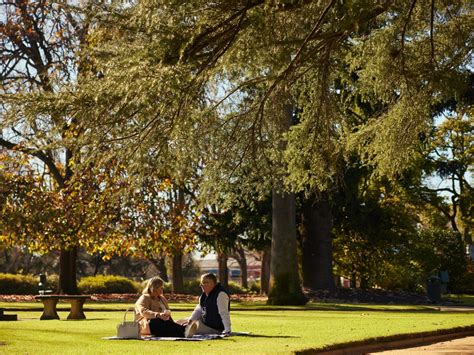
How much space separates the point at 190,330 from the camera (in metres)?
14.2

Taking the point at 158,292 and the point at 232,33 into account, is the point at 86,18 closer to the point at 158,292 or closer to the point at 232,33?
the point at 232,33

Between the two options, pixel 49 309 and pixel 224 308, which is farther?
pixel 49 309

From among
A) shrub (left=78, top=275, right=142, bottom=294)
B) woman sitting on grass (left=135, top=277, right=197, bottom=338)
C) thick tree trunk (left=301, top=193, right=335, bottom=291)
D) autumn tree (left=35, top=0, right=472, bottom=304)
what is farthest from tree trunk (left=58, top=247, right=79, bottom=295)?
woman sitting on grass (left=135, top=277, right=197, bottom=338)

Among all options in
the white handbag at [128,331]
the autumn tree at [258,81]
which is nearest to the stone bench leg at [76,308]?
the autumn tree at [258,81]

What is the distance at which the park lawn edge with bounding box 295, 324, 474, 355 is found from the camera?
1259 centimetres

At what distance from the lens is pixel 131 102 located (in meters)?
12.0

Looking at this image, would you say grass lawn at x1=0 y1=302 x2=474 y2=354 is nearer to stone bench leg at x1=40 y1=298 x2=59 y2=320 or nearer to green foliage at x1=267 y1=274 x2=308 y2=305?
stone bench leg at x1=40 y1=298 x2=59 y2=320

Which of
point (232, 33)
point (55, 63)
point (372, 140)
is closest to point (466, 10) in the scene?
point (372, 140)

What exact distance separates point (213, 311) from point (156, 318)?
3.15 feet

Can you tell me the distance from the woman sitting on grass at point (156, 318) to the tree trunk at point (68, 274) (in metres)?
21.9

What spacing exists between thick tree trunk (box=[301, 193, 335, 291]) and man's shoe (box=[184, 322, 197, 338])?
2266cm

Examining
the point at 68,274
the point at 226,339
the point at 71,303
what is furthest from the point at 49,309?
the point at 68,274

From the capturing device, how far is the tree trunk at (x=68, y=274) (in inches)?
1425

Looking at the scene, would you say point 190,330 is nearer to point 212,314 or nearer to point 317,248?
point 212,314
